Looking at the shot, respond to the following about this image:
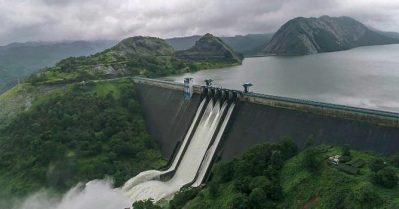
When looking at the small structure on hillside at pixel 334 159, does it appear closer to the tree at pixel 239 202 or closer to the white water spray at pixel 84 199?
the tree at pixel 239 202

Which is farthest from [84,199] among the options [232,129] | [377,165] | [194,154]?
[377,165]

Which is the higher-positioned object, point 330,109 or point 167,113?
point 330,109

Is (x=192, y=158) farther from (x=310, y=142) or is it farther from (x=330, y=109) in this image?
(x=330, y=109)

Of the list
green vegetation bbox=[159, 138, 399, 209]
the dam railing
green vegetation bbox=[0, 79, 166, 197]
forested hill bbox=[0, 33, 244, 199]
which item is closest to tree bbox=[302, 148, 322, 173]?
green vegetation bbox=[159, 138, 399, 209]

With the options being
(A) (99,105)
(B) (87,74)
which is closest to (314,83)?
(A) (99,105)

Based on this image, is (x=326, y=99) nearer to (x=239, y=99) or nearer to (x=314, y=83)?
(x=314, y=83)

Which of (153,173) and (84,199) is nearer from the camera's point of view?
(84,199)

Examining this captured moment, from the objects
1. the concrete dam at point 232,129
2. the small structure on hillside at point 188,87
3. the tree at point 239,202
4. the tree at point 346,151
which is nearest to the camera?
the tree at point 239,202

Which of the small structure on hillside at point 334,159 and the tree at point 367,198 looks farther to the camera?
the small structure on hillside at point 334,159

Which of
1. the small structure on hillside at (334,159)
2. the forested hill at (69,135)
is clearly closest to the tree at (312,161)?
the small structure on hillside at (334,159)
